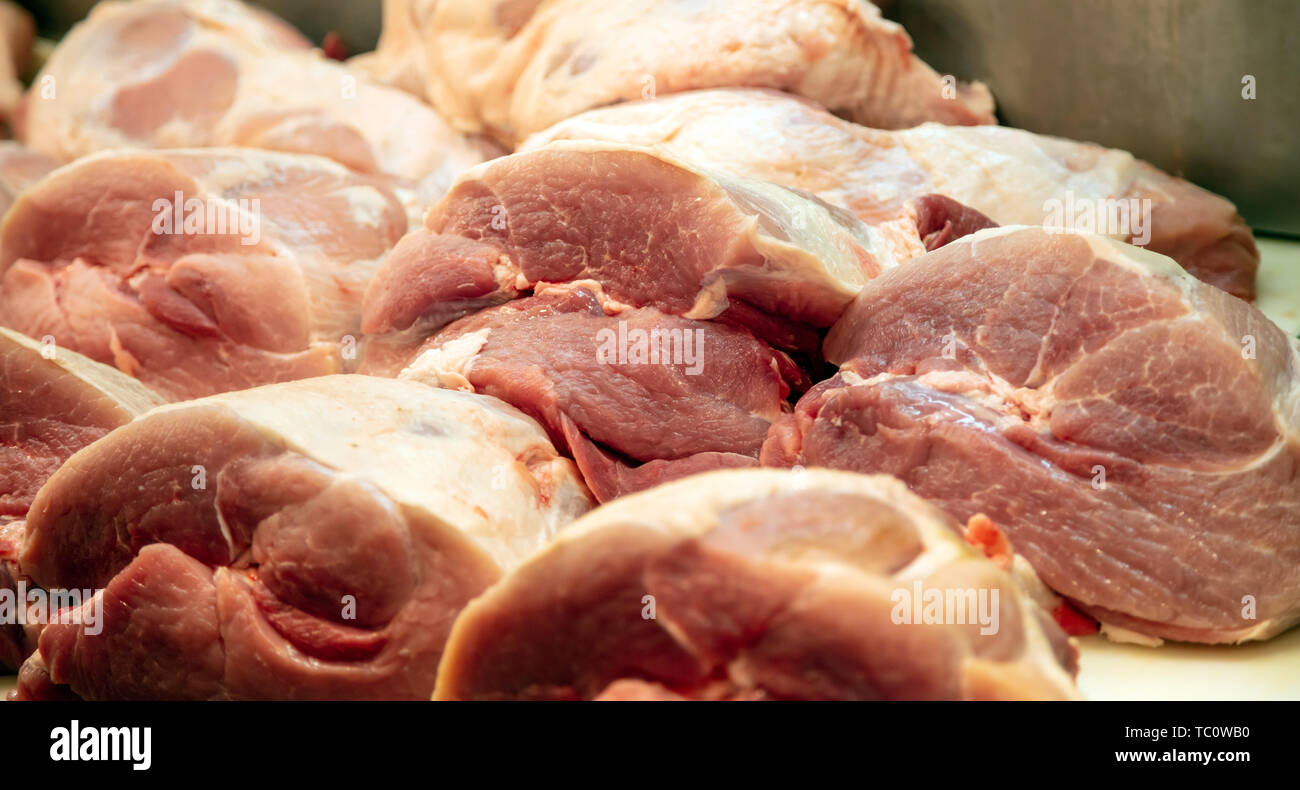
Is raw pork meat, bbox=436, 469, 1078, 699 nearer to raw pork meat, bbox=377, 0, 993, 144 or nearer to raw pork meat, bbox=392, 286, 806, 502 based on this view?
raw pork meat, bbox=392, 286, 806, 502

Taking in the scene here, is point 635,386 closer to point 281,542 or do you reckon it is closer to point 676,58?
point 281,542

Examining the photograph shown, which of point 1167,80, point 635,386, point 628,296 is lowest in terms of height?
point 635,386

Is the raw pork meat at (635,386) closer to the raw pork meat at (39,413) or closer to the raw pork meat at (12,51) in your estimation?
the raw pork meat at (39,413)

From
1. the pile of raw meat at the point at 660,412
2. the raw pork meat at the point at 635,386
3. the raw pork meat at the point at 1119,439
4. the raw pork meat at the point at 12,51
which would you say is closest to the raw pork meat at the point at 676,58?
the pile of raw meat at the point at 660,412

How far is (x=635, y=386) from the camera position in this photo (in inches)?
110

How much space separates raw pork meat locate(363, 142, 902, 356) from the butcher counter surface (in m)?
1.04

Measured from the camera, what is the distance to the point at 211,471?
7.71ft

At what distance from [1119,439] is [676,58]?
7.04ft

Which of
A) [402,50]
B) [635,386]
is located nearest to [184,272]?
[635,386]

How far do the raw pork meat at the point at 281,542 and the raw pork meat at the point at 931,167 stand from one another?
60.0 inches

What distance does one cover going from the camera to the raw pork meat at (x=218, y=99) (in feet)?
15.4

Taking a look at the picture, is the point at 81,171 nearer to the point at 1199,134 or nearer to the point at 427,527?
the point at 427,527

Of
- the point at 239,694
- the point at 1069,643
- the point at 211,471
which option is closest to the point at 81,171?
the point at 211,471

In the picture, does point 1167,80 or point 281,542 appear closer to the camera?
point 281,542
